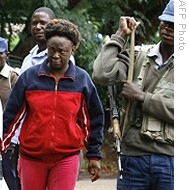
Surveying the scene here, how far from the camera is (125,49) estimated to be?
4.88m

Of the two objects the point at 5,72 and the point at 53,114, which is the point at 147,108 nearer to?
the point at 53,114

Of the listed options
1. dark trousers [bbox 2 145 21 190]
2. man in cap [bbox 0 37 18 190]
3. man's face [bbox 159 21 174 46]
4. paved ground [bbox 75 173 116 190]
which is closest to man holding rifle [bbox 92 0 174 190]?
man's face [bbox 159 21 174 46]

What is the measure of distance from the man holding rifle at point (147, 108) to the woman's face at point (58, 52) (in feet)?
1.51

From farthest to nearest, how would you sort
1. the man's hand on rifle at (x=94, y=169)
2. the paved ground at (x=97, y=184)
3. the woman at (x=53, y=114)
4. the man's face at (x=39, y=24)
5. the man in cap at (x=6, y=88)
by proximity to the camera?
the paved ground at (x=97, y=184) → the man in cap at (x=6, y=88) → the man's face at (x=39, y=24) → the man's hand on rifle at (x=94, y=169) → the woman at (x=53, y=114)

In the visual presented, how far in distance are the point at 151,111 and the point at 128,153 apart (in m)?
0.34

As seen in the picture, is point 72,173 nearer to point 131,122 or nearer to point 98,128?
point 98,128

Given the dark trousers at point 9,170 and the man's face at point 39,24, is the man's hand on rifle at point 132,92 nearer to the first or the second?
the man's face at point 39,24

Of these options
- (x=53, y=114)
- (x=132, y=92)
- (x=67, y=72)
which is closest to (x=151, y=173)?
(x=132, y=92)

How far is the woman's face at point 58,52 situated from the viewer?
5195 mm

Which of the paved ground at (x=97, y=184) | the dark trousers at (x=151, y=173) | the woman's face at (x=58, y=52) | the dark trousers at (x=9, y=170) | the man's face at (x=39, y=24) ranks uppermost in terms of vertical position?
the man's face at (x=39, y=24)

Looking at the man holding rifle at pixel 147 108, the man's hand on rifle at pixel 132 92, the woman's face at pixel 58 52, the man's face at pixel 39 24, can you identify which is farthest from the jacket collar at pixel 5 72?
the man's hand on rifle at pixel 132 92

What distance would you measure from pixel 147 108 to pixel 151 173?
425 mm

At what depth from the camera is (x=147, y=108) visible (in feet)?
15.2
